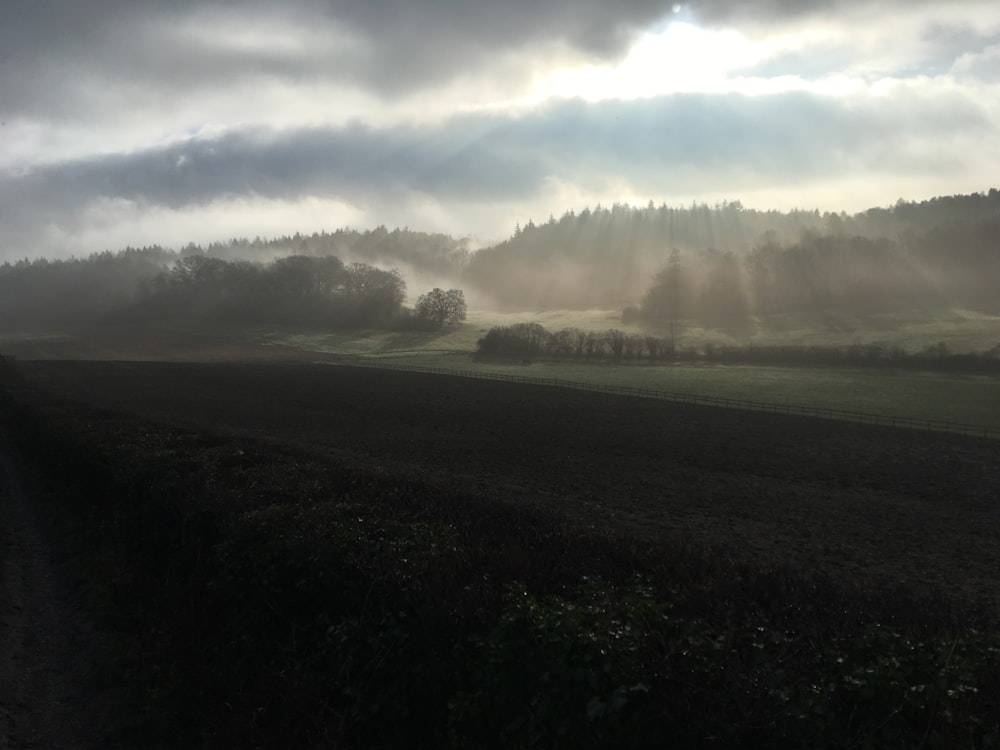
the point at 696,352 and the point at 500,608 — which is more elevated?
the point at 696,352

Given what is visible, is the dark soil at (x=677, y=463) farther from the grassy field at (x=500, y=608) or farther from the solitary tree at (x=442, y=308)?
the solitary tree at (x=442, y=308)

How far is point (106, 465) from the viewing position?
17.1m

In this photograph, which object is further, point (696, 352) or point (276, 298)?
point (276, 298)

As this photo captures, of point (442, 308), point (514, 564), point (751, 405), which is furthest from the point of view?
point (442, 308)

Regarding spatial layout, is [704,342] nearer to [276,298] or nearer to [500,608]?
[500,608]

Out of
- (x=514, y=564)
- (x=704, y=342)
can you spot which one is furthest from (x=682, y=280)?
(x=514, y=564)

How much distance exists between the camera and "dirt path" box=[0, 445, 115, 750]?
26.7 ft

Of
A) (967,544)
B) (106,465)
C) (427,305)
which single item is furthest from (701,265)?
(106,465)

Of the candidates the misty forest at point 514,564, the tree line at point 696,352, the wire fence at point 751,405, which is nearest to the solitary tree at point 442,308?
the tree line at point 696,352

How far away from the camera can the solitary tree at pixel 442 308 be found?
120 m

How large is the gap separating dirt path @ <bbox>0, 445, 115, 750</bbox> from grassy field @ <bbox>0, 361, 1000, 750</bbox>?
52 centimetres

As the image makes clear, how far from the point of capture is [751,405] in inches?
2132

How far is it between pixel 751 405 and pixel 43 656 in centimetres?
5204

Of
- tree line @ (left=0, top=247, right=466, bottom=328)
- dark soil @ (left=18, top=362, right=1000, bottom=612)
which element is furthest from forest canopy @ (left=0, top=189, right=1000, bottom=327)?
dark soil @ (left=18, top=362, right=1000, bottom=612)
